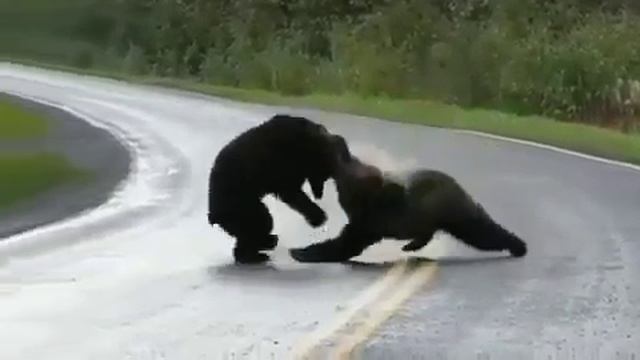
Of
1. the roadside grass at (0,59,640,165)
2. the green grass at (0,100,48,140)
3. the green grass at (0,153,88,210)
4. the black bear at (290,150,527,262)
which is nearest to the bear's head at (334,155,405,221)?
the black bear at (290,150,527,262)

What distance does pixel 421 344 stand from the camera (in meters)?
9.63

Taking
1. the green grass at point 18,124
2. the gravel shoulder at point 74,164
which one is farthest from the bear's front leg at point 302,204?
the green grass at point 18,124

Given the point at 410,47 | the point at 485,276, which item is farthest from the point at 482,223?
the point at 410,47

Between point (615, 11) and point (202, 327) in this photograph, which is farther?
point (615, 11)

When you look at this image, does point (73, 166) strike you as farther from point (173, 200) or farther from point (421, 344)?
point (421, 344)

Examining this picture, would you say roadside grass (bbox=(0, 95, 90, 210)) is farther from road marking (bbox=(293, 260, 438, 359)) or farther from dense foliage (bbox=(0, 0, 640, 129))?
dense foliage (bbox=(0, 0, 640, 129))

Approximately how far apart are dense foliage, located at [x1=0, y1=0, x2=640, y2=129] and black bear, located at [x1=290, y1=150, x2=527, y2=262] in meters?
18.3

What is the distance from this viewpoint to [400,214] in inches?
496

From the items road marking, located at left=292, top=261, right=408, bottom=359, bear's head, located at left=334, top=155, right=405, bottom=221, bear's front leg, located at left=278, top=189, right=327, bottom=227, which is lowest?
road marking, located at left=292, top=261, right=408, bottom=359

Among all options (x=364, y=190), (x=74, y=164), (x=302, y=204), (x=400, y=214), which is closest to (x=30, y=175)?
(x=74, y=164)

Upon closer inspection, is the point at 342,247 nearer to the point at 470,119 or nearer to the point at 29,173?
the point at 29,173

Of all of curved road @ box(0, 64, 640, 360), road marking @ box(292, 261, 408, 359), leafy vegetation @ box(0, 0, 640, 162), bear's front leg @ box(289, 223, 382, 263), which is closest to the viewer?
road marking @ box(292, 261, 408, 359)

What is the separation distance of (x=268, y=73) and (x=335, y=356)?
36.4 m

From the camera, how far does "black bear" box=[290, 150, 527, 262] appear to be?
1239 cm
